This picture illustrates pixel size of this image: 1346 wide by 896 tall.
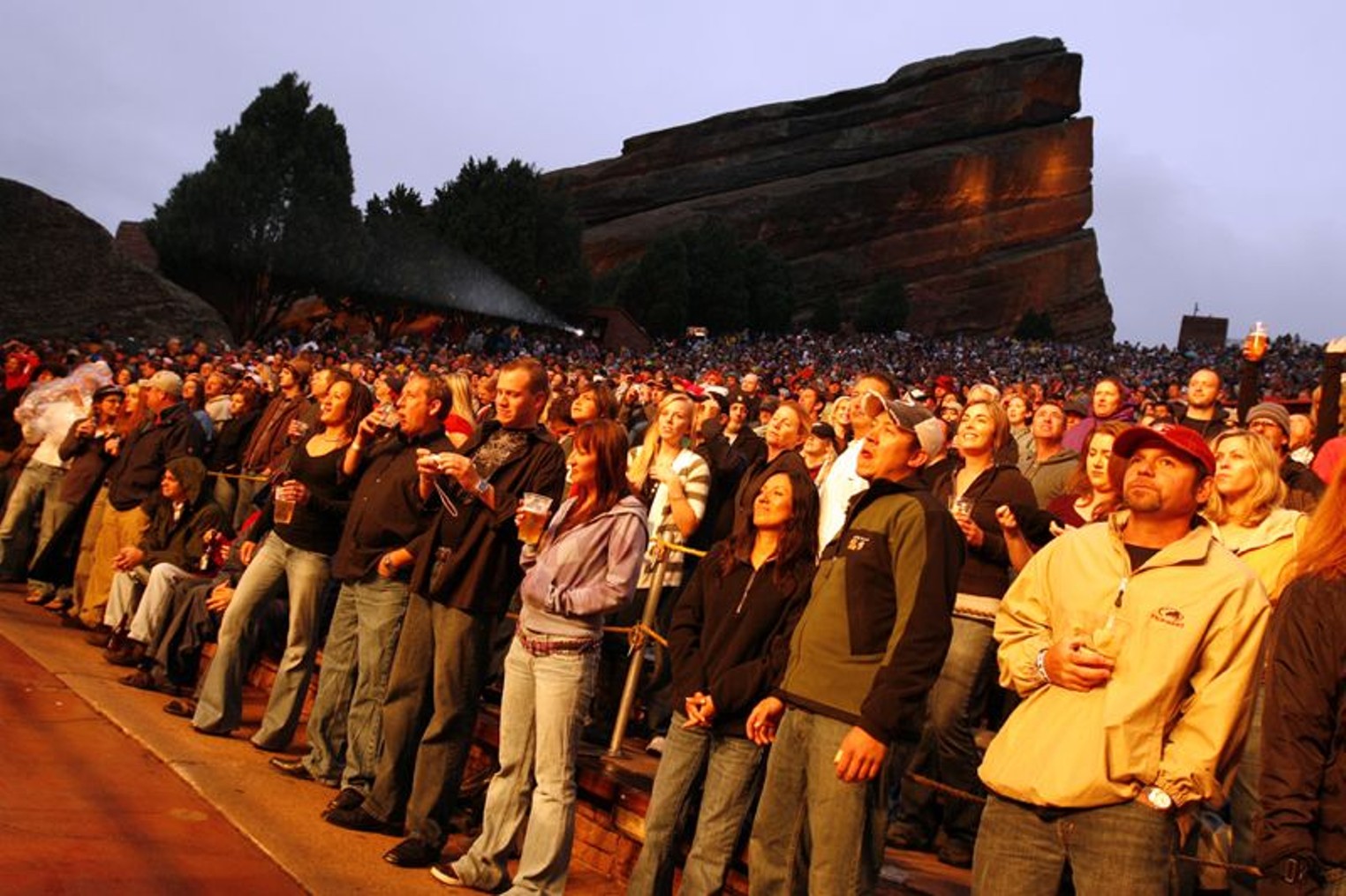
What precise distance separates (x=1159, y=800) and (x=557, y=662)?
281cm

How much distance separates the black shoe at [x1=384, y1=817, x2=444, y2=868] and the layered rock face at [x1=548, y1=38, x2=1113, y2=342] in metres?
83.7

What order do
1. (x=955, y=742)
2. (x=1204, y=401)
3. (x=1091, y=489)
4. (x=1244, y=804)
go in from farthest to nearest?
(x=1204, y=401)
(x=1091, y=489)
(x=955, y=742)
(x=1244, y=804)

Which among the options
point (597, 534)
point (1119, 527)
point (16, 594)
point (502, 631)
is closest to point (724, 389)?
point (502, 631)

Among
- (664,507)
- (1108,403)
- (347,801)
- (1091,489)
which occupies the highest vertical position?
(1108,403)

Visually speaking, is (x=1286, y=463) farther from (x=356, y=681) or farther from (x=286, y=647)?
(x=286, y=647)

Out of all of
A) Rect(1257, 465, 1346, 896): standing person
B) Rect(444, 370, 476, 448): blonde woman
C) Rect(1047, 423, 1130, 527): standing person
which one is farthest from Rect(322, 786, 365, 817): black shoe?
Rect(1257, 465, 1346, 896): standing person

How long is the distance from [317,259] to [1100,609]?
59.1 m

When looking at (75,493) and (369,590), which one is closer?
(369,590)

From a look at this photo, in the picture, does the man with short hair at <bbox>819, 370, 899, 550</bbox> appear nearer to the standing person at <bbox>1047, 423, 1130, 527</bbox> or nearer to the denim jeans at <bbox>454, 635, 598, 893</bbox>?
the standing person at <bbox>1047, 423, 1130, 527</bbox>

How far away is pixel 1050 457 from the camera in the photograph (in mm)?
8445

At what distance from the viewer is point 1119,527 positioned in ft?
14.1

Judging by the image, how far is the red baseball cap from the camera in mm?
4160

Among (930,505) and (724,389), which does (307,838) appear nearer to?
→ (930,505)

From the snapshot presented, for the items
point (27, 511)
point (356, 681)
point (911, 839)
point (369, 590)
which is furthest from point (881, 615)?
point (27, 511)
